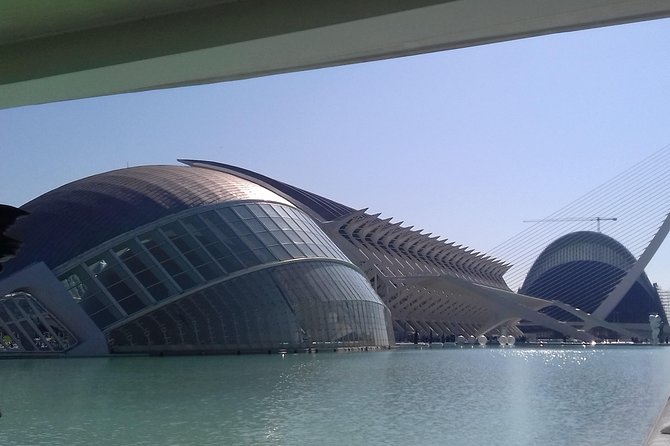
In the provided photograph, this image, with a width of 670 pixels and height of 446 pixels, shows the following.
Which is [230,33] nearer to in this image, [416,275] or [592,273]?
A: [416,275]

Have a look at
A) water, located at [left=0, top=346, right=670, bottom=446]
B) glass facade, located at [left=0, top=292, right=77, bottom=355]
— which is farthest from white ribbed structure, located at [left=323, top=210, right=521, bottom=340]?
water, located at [left=0, top=346, right=670, bottom=446]

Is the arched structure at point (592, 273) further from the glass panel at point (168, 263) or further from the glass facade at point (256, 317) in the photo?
the glass panel at point (168, 263)

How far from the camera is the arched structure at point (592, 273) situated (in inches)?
4365

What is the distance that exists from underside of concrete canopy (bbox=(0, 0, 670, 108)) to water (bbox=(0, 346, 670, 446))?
605cm

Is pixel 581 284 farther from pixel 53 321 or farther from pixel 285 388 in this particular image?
pixel 285 388

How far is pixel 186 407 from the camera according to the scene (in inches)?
486

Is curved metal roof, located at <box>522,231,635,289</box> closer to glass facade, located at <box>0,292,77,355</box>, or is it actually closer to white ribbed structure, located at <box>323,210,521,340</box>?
white ribbed structure, located at <box>323,210,521,340</box>

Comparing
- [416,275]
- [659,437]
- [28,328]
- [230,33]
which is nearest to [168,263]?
[28,328]

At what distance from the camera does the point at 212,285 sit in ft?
112

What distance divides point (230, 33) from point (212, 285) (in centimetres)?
3129

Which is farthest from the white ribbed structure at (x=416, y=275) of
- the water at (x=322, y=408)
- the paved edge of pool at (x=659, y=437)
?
the paved edge of pool at (x=659, y=437)

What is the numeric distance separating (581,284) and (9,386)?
10369 cm

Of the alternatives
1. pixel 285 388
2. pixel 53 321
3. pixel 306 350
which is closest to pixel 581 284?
A: pixel 306 350

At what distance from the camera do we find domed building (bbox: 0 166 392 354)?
33.4 metres
